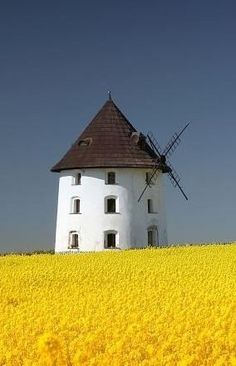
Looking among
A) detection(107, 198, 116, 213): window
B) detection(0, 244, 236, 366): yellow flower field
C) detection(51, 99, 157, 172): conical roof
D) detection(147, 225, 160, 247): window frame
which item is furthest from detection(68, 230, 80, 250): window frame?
detection(0, 244, 236, 366): yellow flower field

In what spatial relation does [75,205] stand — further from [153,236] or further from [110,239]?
[153,236]

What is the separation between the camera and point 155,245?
55062 millimetres

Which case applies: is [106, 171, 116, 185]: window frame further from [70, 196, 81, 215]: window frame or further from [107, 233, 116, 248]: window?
[107, 233, 116, 248]: window

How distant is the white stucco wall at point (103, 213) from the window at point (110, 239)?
31cm

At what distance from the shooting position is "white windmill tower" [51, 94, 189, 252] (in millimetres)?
53188

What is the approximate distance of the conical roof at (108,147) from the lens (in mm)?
54281

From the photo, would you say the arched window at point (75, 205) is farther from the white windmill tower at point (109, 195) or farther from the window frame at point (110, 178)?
the window frame at point (110, 178)

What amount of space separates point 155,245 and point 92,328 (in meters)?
43.5

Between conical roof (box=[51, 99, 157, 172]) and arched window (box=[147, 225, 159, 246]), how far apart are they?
5.35 m

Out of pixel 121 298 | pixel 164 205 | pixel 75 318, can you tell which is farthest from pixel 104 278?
pixel 164 205

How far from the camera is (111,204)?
2135 inches

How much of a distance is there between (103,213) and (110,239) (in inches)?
88.3

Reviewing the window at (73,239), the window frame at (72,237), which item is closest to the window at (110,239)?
the window frame at (72,237)

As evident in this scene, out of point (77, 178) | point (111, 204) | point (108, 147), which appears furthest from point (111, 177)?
point (77, 178)
